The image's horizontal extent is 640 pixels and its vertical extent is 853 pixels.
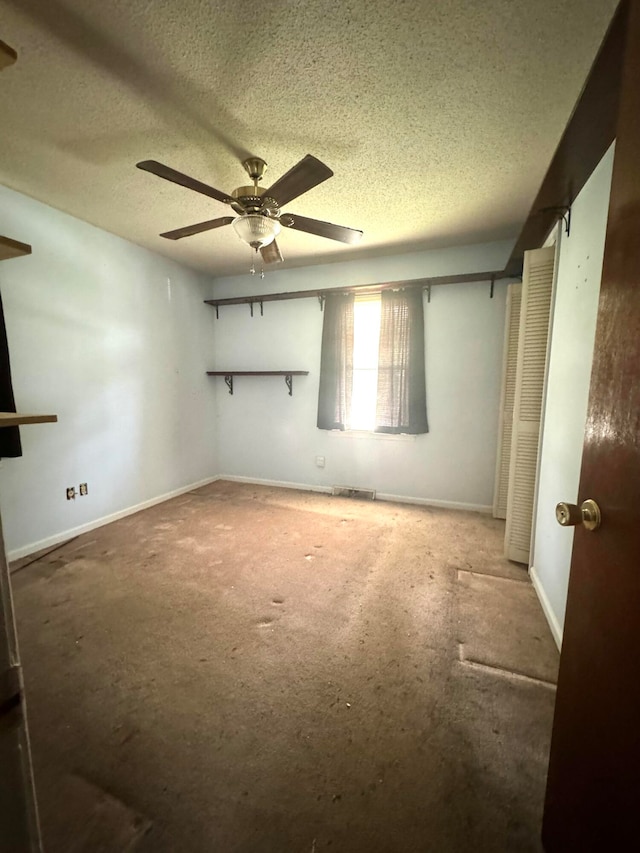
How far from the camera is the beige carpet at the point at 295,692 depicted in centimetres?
102

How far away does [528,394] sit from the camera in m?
2.32

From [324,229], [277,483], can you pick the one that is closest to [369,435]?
[277,483]

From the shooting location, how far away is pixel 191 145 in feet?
6.04

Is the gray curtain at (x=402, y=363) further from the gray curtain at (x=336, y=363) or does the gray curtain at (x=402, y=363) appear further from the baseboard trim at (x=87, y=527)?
the baseboard trim at (x=87, y=527)

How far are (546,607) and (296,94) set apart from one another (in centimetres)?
289

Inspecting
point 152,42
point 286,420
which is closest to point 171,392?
point 286,420

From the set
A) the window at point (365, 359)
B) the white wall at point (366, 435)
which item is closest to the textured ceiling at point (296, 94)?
the white wall at point (366, 435)

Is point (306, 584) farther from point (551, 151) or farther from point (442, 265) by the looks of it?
point (442, 265)

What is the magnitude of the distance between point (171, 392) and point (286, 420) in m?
1.33

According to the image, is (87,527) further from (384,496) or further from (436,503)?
(436,503)

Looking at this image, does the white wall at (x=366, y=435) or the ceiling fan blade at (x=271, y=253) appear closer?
the ceiling fan blade at (x=271, y=253)

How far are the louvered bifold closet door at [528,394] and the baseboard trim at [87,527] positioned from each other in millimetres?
3165

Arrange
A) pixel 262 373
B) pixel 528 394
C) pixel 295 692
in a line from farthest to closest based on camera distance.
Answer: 1. pixel 262 373
2. pixel 528 394
3. pixel 295 692

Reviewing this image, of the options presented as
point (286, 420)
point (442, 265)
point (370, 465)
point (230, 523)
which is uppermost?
point (442, 265)
